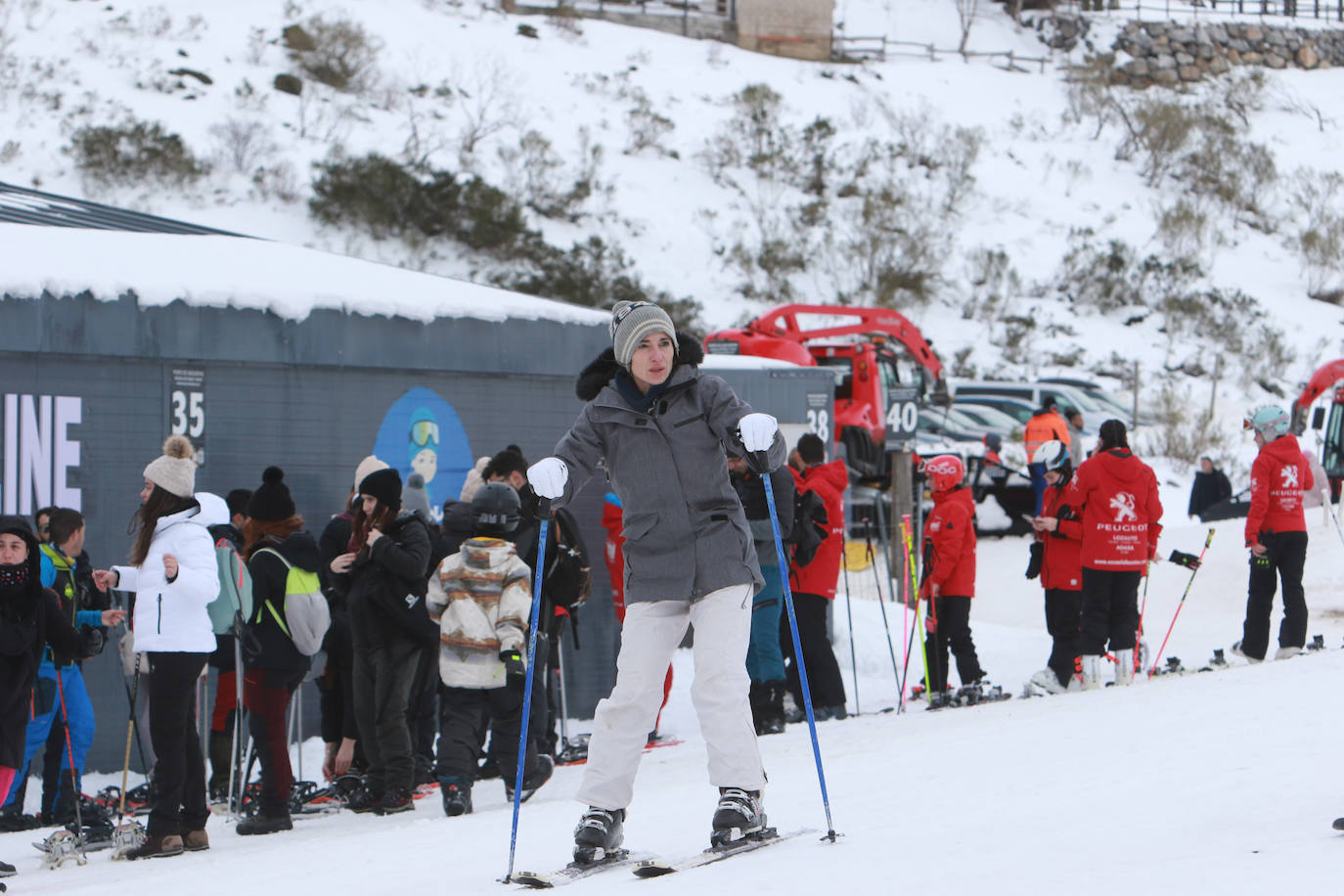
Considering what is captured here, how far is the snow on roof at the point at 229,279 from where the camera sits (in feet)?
30.3

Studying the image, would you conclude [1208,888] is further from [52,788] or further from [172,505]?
[52,788]

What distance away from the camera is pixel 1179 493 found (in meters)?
27.5

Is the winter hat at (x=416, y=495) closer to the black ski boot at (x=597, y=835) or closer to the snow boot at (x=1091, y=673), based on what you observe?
the black ski boot at (x=597, y=835)

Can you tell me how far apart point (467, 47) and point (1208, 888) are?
1915 inches

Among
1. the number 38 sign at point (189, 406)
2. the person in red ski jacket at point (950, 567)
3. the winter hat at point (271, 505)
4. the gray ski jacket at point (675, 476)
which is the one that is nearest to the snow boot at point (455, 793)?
Result: the winter hat at point (271, 505)

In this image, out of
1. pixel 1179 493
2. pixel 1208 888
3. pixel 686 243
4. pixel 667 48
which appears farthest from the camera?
pixel 667 48

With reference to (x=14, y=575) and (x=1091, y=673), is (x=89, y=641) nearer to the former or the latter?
(x=14, y=575)

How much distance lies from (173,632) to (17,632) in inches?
24.7

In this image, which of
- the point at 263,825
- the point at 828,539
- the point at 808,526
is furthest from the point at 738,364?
the point at 263,825

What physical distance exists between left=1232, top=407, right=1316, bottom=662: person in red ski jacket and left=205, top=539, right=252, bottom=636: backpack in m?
6.60

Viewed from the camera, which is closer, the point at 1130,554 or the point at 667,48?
the point at 1130,554

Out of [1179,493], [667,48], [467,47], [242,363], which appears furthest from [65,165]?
[242,363]

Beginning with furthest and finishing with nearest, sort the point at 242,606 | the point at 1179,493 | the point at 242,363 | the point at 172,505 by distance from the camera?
the point at 1179,493 < the point at 242,363 < the point at 242,606 < the point at 172,505

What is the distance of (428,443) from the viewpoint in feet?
35.2
